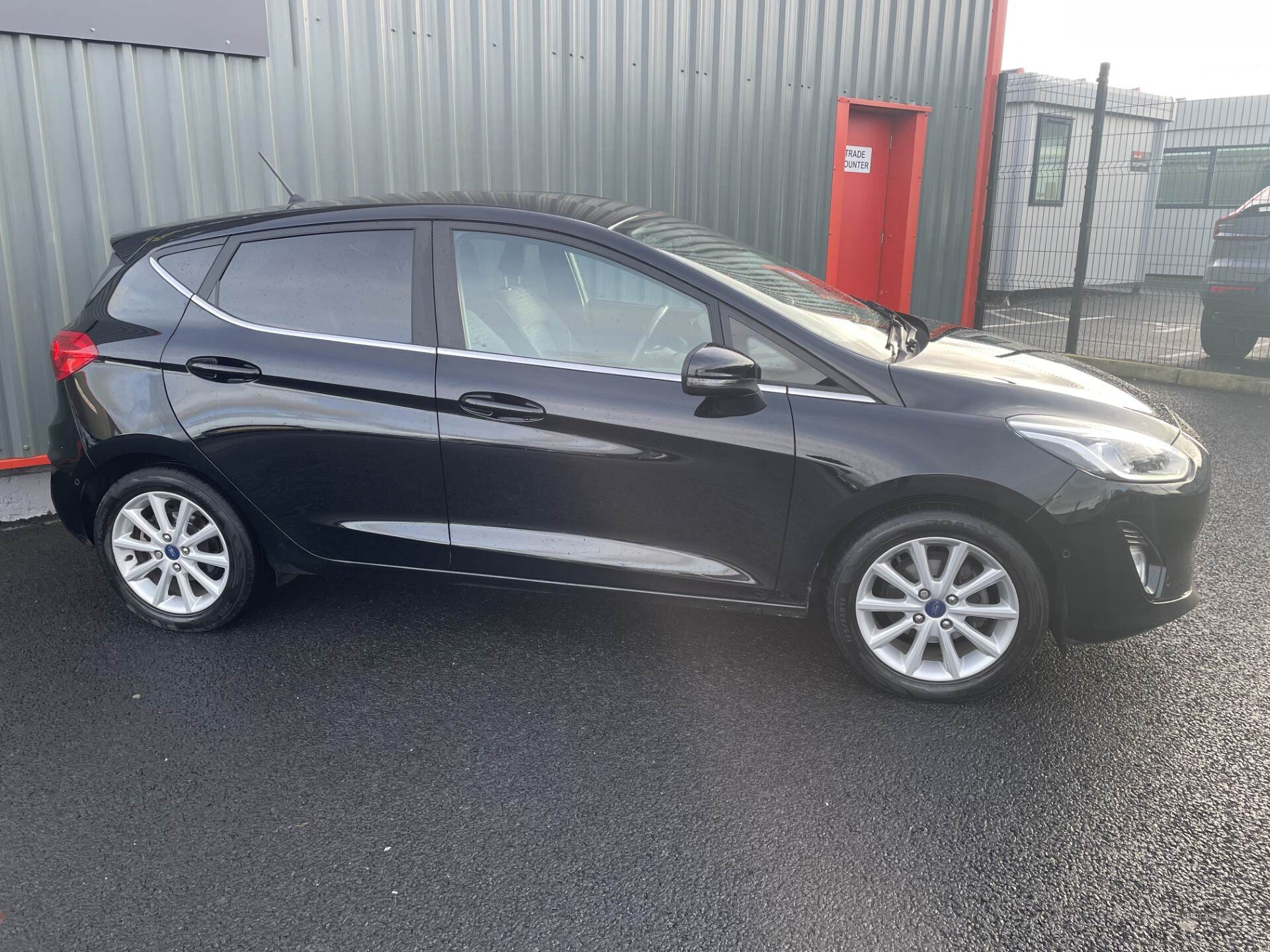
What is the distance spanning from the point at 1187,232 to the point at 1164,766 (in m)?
10.2

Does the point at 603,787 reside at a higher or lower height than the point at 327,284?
lower

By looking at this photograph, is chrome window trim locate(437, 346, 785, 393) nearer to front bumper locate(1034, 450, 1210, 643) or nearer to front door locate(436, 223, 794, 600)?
front door locate(436, 223, 794, 600)

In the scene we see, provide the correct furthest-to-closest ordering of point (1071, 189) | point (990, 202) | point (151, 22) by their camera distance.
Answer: point (1071, 189), point (990, 202), point (151, 22)

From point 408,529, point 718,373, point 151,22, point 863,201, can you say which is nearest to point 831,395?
point 718,373

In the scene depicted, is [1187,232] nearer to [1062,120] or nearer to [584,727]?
[1062,120]

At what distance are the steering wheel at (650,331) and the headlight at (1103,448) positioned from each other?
1.17 m

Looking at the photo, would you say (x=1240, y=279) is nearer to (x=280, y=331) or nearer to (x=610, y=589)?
(x=610, y=589)

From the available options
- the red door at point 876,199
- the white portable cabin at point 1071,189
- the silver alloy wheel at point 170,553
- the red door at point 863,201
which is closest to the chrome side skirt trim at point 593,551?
the silver alloy wheel at point 170,553

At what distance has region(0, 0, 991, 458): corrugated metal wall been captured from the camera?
5090mm

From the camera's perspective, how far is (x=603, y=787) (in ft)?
9.23

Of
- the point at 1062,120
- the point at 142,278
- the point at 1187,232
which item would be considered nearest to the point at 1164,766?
the point at 142,278

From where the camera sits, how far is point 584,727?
10.3 feet

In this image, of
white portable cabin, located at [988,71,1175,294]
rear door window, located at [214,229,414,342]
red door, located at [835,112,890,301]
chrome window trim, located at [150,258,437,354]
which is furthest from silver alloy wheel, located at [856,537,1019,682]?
white portable cabin, located at [988,71,1175,294]

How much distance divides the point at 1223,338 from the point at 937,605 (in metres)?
7.47
